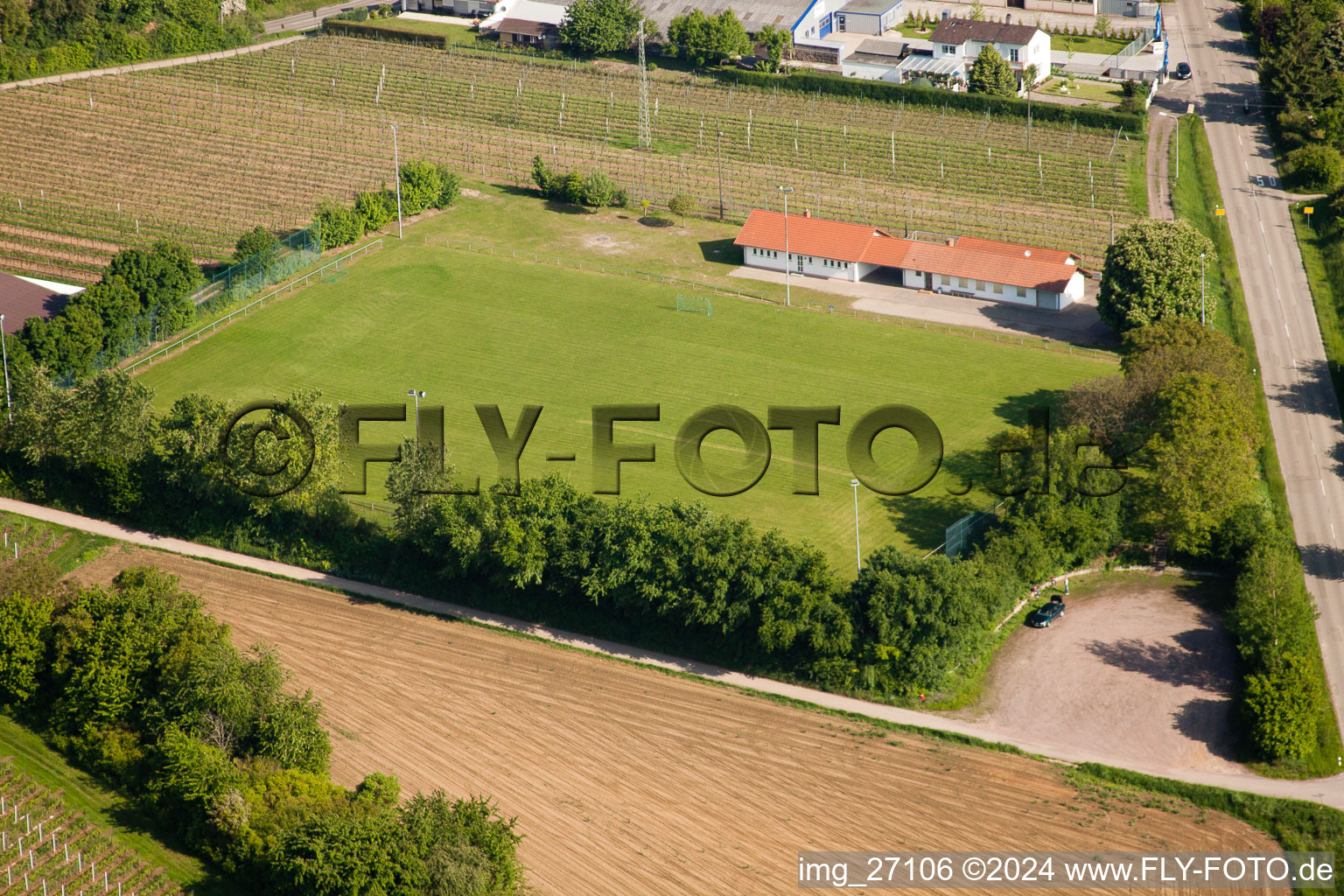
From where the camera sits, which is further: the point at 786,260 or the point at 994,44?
the point at 994,44

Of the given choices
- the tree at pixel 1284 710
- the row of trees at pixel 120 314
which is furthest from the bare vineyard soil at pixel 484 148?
the tree at pixel 1284 710

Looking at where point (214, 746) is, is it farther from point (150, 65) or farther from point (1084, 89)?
point (150, 65)

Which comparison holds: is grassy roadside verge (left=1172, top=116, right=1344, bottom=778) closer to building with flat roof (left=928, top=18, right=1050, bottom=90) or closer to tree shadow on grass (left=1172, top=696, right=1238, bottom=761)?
tree shadow on grass (left=1172, top=696, right=1238, bottom=761)

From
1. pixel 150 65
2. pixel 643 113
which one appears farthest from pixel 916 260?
pixel 150 65

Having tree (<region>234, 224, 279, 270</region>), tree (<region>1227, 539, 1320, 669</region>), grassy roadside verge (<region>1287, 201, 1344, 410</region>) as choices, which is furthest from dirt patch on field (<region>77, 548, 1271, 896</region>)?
grassy roadside verge (<region>1287, 201, 1344, 410</region>)

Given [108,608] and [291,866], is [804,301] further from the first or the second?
[291,866]

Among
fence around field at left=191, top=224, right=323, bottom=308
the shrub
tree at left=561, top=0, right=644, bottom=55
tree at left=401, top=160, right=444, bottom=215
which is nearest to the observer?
fence around field at left=191, top=224, right=323, bottom=308
